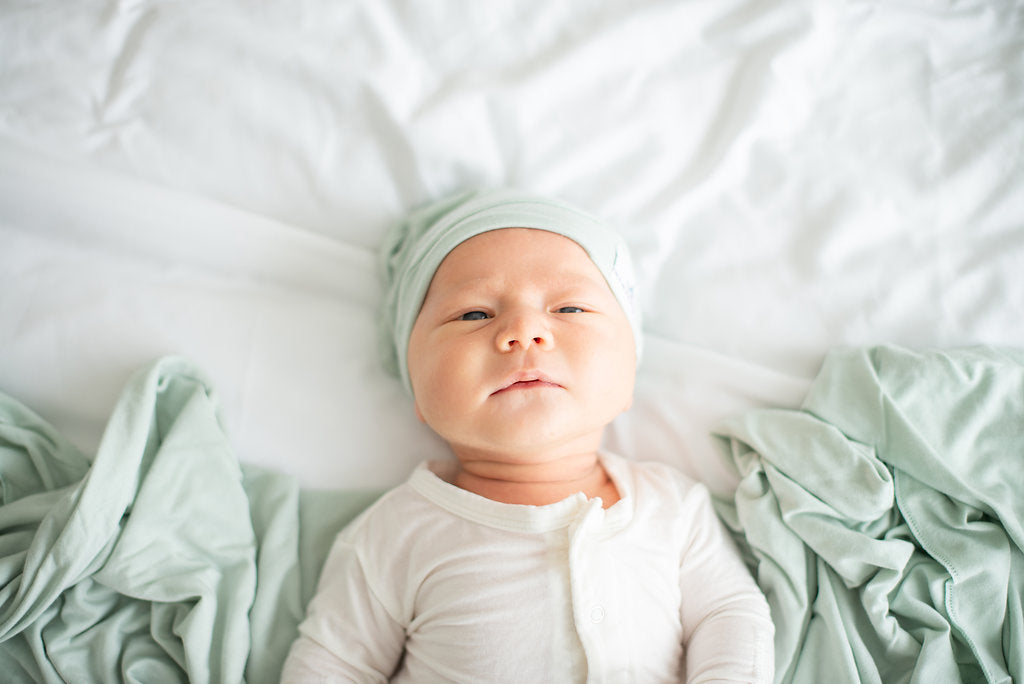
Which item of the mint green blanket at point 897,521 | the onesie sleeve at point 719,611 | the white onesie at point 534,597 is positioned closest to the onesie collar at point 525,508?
the white onesie at point 534,597

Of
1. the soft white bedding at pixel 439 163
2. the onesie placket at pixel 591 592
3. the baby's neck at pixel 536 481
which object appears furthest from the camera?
the soft white bedding at pixel 439 163

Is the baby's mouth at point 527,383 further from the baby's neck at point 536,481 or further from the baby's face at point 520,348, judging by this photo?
the baby's neck at point 536,481

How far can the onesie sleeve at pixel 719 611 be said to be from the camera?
119 cm

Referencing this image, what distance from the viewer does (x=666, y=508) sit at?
53.0 inches

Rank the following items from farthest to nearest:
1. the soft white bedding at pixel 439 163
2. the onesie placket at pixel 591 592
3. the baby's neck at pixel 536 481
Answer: the soft white bedding at pixel 439 163, the baby's neck at pixel 536 481, the onesie placket at pixel 591 592

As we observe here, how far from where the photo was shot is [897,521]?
1.36 metres

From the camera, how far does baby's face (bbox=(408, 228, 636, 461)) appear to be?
1213 millimetres

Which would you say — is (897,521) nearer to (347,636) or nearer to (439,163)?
(347,636)

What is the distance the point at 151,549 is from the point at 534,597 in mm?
697

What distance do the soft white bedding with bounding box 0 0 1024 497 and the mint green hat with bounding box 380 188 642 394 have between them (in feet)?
0.26

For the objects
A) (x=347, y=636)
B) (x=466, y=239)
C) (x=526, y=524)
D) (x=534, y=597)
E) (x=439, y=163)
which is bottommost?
(x=347, y=636)

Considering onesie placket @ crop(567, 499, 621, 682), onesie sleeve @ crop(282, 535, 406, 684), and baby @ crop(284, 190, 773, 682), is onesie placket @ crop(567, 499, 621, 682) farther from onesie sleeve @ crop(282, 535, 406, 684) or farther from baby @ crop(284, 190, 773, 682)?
onesie sleeve @ crop(282, 535, 406, 684)

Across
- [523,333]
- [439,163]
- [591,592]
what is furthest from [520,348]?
[439,163]

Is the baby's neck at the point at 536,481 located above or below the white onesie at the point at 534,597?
above
